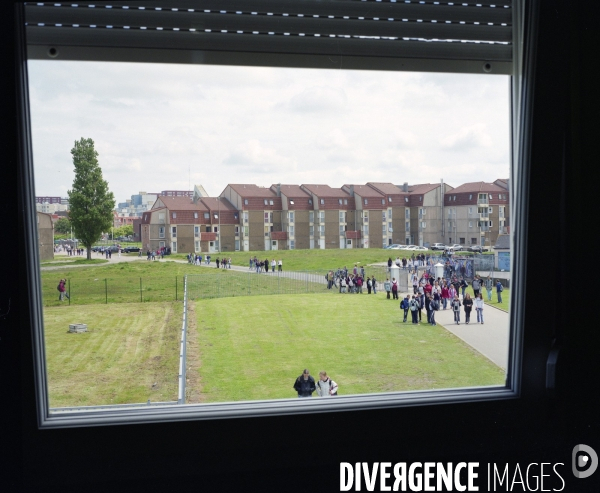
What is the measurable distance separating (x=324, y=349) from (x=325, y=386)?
0.19m

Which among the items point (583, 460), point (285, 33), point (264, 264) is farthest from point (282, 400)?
point (285, 33)

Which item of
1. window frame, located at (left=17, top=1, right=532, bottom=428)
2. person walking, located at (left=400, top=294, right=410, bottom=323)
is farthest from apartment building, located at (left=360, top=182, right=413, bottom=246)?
window frame, located at (left=17, top=1, right=532, bottom=428)

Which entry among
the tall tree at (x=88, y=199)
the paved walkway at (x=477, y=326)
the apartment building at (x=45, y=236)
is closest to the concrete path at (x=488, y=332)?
the paved walkway at (x=477, y=326)

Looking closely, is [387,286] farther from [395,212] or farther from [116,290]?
[116,290]

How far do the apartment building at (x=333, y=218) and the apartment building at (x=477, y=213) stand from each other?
0.43m

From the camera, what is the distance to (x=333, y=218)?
232 centimetres

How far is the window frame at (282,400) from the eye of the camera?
1.66 m

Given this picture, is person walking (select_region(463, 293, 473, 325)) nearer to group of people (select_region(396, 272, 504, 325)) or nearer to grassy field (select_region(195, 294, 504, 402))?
group of people (select_region(396, 272, 504, 325))

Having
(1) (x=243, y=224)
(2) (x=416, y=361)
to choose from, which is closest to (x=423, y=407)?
(2) (x=416, y=361)

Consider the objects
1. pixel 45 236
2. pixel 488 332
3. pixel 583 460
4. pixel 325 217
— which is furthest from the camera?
A: pixel 325 217

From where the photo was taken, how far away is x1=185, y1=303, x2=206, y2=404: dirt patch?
197 centimetres

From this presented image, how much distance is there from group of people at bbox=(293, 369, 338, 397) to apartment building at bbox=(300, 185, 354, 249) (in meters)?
0.59

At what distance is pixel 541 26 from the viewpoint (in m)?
1.92

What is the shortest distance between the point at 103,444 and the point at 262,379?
634mm
